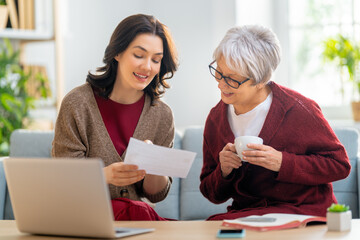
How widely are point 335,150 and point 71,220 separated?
35.4 inches

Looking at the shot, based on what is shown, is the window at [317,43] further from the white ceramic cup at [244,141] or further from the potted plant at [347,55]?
the white ceramic cup at [244,141]

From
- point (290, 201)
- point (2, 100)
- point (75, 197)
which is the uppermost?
point (2, 100)

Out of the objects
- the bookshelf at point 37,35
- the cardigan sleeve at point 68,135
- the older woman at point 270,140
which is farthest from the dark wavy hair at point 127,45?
the bookshelf at point 37,35

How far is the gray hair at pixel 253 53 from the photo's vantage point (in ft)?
5.90

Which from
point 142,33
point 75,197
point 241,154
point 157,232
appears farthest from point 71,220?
point 142,33

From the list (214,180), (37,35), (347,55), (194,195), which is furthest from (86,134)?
(347,55)

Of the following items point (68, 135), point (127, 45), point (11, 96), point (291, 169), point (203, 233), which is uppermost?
point (127, 45)

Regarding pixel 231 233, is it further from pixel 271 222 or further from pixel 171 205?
pixel 171 205

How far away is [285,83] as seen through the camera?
3963 mm

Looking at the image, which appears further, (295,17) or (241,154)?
(295,17)

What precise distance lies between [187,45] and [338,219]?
2.60 meters

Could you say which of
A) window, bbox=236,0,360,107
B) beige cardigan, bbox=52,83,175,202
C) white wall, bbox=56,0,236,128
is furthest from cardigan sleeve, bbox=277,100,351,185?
window, bbox=236,0,360,107

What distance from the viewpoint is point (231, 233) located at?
1309 mm

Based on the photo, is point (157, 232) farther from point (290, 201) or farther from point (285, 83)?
point (285, 83)
